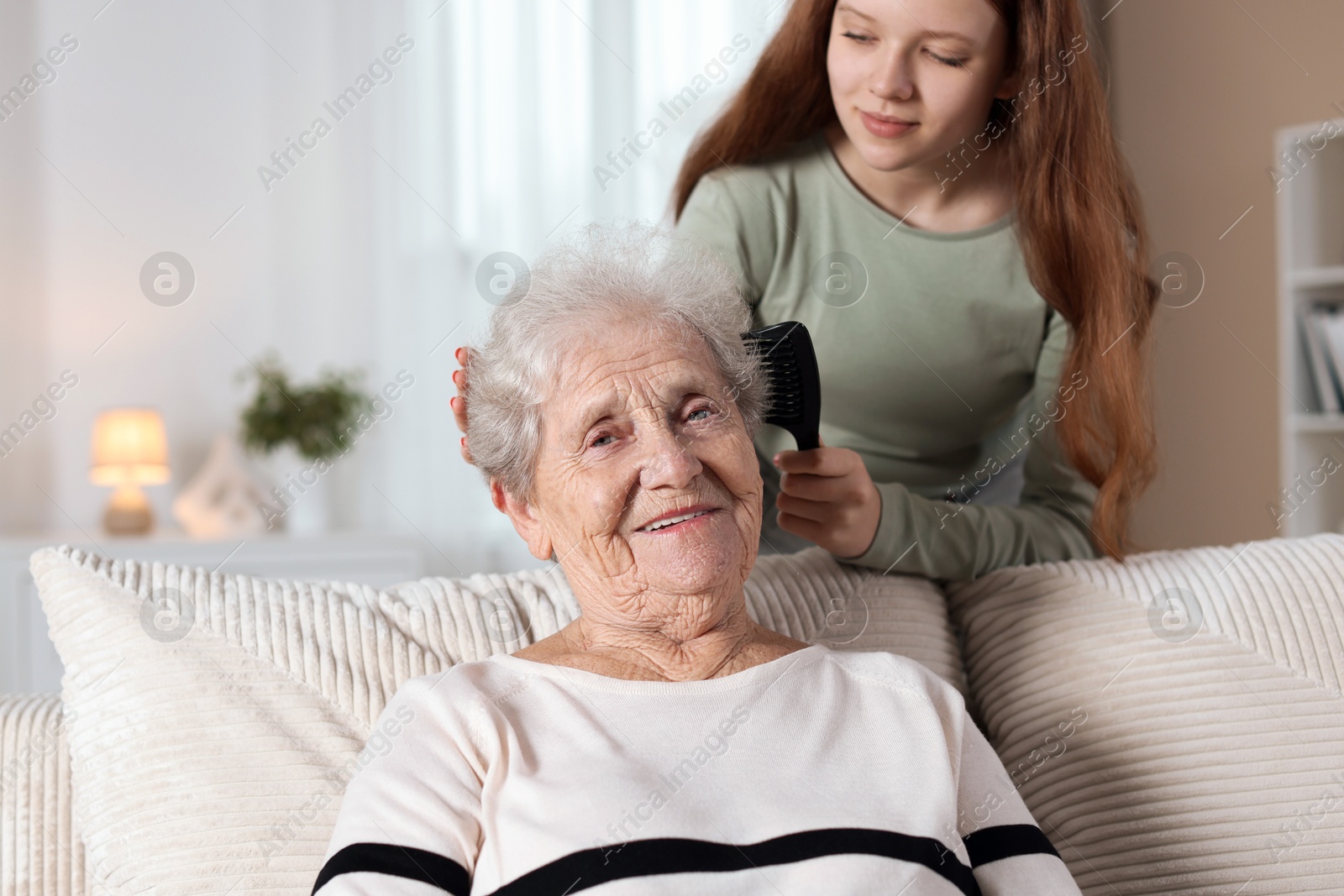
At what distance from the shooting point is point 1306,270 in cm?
302

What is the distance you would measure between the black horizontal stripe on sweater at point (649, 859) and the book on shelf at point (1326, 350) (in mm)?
2620

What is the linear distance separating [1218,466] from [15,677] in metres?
3.70

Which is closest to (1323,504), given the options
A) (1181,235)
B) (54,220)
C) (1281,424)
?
(1281,424)

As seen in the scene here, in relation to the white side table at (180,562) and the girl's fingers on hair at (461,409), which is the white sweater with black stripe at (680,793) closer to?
the girl's fingers on hair at (461,409)

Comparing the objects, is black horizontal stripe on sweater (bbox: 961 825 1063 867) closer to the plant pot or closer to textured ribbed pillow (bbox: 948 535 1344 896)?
textured ribbed pillow (bbox: 948 535 1344 896)

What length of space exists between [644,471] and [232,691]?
1.55 feet

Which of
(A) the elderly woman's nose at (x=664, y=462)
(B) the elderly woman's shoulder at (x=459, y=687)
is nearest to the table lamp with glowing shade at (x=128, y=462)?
(B) the elderly woman's shoulder at (x=459, y=687)

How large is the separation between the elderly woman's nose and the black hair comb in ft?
0.70

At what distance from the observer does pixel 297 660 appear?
3.69 feet

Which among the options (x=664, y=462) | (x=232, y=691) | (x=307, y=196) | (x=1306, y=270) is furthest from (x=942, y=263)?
(x=307, y=196)

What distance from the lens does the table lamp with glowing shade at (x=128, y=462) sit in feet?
10.7

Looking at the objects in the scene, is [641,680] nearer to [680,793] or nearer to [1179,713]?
[680,793]

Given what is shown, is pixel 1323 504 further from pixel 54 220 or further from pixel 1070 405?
pixel 54 220

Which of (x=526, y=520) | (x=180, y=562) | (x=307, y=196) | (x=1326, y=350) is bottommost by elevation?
(x=180, y=562)
